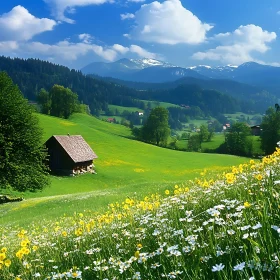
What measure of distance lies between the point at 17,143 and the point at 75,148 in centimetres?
2855

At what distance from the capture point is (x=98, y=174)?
69.4 meters

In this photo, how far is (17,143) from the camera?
40.8 m

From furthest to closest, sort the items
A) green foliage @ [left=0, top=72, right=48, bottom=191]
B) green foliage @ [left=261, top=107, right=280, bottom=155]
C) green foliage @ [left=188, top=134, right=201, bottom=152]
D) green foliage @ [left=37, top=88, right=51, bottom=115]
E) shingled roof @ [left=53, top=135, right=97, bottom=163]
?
green foliage @ [left=37, top=88, right=51, bottom=115] → green foliage @ [left=188, top=134, right=201, bottom=152] → green foliage @ [left=261, top=107, right=280, bottom=155] → shingled roof @ [left=53, top=135, right=97, bottom=163] → green foliage @ [left=0, top=72, right=48, bottom=191]

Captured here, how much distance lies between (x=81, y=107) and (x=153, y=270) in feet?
570

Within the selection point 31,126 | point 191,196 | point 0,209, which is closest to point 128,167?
point 31,126

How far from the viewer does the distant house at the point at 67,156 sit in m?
66.9

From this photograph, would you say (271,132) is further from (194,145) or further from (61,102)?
(61,102)

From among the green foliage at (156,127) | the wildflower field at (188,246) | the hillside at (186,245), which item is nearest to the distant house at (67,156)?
the hillside at (186,245)

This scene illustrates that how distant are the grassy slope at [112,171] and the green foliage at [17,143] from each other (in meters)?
2.99

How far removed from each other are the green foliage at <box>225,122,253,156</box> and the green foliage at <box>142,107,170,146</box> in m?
26.3

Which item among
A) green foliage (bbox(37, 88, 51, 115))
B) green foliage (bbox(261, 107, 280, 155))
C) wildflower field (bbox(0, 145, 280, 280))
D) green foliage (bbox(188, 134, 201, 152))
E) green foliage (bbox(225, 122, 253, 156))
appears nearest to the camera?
wildflower field (bbox(0, 145, 280, 280))

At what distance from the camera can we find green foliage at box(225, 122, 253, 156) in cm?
13088

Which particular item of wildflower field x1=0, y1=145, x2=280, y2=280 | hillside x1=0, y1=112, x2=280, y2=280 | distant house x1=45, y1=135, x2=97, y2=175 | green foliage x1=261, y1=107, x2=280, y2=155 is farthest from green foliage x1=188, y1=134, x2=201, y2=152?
wildflower field x1=0, y1=145, x2=280, y2=280

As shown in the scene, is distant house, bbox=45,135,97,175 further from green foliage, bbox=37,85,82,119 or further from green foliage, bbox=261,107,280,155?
green foliage, bbox=37,85,82,119
